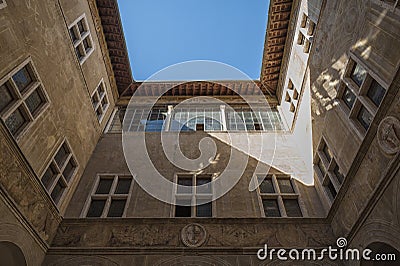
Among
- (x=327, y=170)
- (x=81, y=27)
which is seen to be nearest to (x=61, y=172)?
(x=81, y=27)

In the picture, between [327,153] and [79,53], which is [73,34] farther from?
[327,153]

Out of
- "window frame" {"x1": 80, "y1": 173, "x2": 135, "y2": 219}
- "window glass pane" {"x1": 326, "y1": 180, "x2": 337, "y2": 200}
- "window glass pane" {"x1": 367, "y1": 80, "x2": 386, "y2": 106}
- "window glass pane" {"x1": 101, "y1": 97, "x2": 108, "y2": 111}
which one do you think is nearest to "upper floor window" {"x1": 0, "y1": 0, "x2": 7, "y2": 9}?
"window frame" {"x1": 80, "y1": 173, "x2": 135, "y2": 219}

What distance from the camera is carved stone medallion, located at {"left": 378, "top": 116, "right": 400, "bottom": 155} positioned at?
561 cm

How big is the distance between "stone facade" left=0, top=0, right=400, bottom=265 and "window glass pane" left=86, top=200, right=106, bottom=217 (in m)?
0.22

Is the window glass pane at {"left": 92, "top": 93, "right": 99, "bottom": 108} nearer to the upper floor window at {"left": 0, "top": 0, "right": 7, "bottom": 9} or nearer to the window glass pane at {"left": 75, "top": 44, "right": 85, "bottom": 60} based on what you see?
the window glass pane at {"left": 75, "top": 44, "right": 85, "bottom": 60}

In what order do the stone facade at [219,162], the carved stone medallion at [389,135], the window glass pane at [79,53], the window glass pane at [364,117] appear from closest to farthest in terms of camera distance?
the carved stone medallion at [389,135] → the stone facade at [219,162] → the window glass pane at [364,117] → the window glass pane at [79,53]

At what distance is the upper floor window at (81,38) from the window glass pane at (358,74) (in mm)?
9395

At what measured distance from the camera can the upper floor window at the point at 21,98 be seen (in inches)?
269

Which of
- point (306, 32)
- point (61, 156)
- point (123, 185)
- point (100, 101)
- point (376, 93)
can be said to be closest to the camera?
point (376, 93)

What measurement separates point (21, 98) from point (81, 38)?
4.75 metres

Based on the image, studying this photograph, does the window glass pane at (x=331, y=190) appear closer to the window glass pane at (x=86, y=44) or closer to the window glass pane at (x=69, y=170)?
the window glass pane at (x=69, y=170)

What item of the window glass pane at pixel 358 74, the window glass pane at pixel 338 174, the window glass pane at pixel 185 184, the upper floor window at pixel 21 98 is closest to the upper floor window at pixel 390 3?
the window glass pane at pixel 358 74

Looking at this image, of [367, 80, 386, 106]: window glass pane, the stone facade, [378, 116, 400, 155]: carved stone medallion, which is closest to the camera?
[378, 116, 400, 155]: carved stone medallion

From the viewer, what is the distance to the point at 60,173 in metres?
8.80
